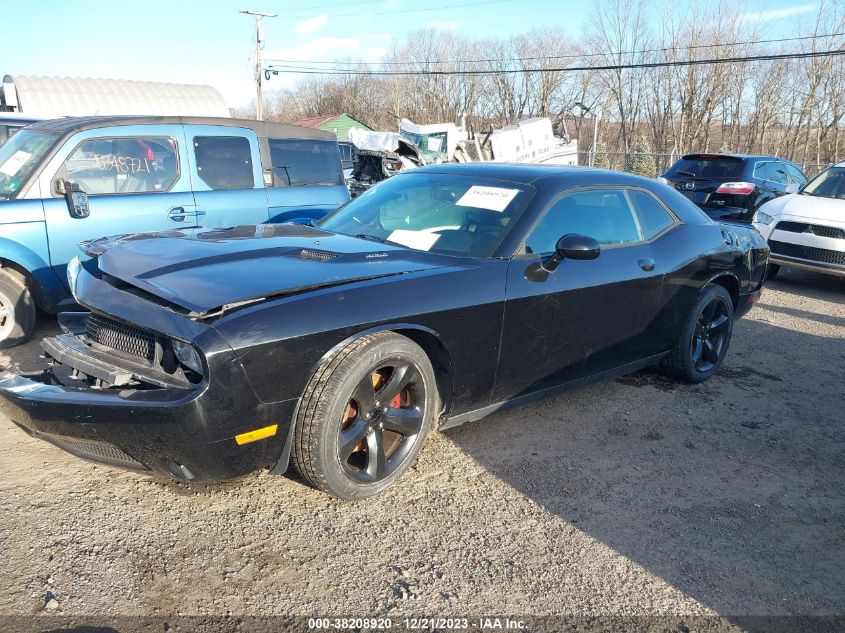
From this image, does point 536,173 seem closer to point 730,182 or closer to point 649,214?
point 649,214

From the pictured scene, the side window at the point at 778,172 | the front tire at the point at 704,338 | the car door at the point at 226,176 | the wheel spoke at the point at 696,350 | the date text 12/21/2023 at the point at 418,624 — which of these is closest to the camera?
the date text 12/21/2023 at the point at 418,624

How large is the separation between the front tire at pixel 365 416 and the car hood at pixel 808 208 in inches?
281

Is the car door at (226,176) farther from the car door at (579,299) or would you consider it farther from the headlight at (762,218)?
the headlight at (762,218)

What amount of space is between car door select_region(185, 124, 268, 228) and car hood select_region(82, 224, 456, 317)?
195 centimetres

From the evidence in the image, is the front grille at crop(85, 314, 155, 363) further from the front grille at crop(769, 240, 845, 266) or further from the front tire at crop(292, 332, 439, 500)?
the front grille at crop(769, 240, 845, 266)

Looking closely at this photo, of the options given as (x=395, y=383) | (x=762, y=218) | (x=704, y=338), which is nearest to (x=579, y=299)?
(x=395, y=383)

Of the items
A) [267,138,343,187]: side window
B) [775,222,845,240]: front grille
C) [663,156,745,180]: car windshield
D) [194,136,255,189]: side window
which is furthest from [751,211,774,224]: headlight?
[194,136,255,189]: side window

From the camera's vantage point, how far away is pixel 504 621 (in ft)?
7.63

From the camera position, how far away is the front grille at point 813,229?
7.91m

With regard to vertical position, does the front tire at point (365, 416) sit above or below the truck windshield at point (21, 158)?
below

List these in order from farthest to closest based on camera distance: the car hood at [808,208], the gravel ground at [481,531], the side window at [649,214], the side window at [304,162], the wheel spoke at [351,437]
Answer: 1. the car hood at [808,208]
2. the side window at [304,162]
3. the side window at [649,214]
4. the wheel spoke at [351,437]
5. the gravel ground at [481,531]

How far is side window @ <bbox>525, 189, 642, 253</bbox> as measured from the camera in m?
3.66

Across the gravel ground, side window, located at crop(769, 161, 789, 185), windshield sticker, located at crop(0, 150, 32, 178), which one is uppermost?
windshield sticker, located at crop(0, 150, 32, 178)

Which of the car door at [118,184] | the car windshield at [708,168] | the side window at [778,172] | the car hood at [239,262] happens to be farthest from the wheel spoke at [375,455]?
the side window at [778,172]
